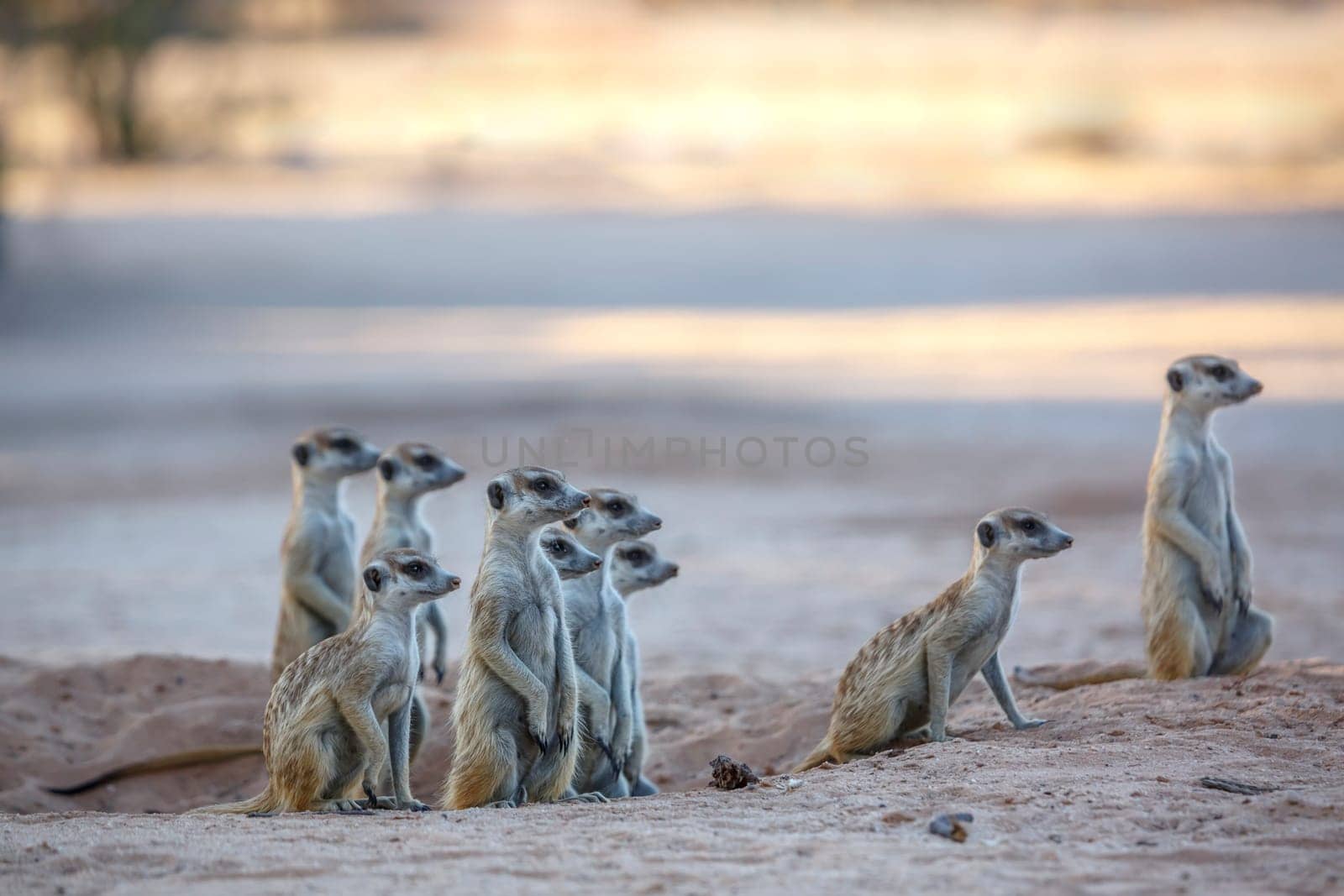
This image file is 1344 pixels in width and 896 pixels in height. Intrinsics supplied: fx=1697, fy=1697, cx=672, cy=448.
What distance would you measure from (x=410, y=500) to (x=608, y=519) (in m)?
1.26

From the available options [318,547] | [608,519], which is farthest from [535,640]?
[318,547]

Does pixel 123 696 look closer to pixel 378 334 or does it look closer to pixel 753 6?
pixel 378 334

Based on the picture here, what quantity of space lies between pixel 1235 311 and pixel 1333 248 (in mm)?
4123

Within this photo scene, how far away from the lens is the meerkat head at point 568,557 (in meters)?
5.97

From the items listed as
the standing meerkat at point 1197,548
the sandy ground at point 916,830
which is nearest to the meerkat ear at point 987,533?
the sandy ground at point 916,830

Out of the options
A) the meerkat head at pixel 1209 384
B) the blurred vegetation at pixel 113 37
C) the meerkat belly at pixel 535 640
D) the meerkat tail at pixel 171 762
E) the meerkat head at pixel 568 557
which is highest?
the blurred vegetation at pixel 113 37

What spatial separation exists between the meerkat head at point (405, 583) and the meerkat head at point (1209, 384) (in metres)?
3.18

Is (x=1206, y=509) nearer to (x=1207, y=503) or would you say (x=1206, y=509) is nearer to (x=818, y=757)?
(x=1207, y=503)

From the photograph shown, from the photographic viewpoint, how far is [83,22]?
24.8m

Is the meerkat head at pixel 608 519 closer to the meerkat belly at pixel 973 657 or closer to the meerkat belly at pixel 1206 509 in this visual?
the meerkat belly at pixel 973 657

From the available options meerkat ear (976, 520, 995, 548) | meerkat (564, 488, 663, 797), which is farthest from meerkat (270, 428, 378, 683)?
meerkat ear (976, 520, 995, 548)

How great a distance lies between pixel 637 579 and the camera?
6652 millimetres

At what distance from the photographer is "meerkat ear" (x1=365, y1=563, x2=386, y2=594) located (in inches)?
215

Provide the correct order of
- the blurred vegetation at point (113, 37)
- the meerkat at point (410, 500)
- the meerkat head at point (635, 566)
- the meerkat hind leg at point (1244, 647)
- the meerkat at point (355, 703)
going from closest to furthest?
the meerkat at point (355, 703)
the meerkat head at point (635, 566)
the meerkat hind leg at point (1244, 647)
the meerkat at point (410, 500)
the blurred vegetation at point (113, 37)
